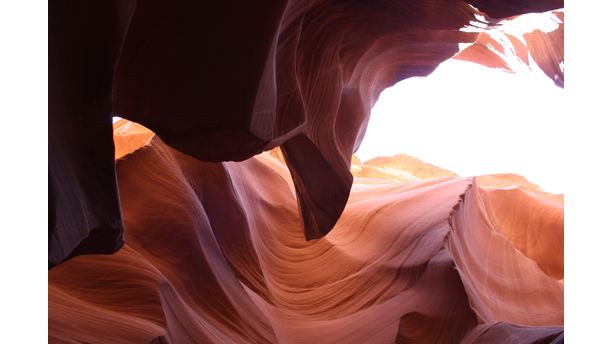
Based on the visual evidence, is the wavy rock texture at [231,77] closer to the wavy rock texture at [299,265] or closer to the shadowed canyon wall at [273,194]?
the shadowed canyon wall at [273,194]

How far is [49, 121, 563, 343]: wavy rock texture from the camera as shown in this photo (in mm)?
2857

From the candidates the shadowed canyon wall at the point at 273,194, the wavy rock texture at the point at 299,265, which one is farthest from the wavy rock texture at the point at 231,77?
the wavy rock texture at the point at 299,265

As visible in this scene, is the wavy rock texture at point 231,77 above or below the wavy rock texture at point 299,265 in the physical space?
above

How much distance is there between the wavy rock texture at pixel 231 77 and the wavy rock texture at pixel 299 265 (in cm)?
59

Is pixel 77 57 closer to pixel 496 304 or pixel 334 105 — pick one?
pixel 334 105

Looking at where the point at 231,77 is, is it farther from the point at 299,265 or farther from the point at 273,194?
the point at 273,194

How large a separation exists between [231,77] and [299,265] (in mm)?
2365

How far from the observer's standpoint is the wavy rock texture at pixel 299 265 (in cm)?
286

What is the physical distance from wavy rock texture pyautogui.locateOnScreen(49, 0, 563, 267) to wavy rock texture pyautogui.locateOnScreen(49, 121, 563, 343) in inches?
23.4

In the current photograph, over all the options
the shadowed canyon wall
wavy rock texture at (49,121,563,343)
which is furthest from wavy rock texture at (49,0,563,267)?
wavy rock texture at (49,121,563,343)

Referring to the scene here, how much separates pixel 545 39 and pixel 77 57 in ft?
9.54
